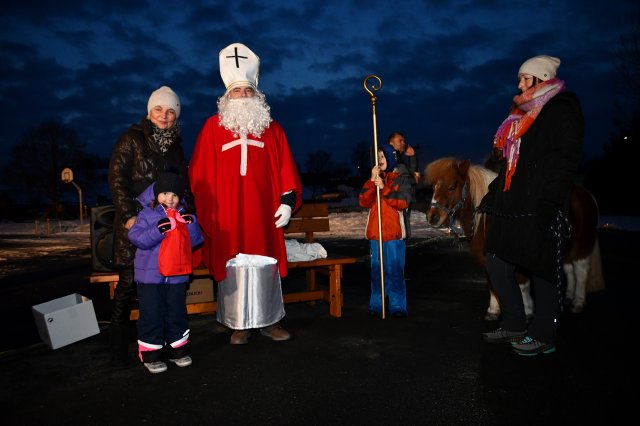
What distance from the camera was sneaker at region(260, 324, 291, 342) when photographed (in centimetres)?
448

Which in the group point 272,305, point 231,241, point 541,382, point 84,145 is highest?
point 84,145

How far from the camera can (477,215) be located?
5.00 m

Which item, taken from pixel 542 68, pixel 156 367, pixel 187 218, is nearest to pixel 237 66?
pixel 187 218

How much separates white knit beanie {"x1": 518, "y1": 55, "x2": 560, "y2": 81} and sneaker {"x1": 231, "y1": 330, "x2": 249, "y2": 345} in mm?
3344

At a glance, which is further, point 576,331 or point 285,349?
point 576,331

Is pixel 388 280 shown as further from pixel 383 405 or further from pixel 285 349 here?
pixel 383 405

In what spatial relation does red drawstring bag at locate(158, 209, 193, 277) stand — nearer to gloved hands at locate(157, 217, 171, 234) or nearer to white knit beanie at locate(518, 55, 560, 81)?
gloved hands at locate(157, 217, 171, 234)

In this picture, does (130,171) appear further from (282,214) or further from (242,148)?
(282,214)

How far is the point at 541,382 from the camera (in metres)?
3.30

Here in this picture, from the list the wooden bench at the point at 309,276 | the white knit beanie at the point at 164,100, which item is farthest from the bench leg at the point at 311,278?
the white knit beanie at the point at 164,100

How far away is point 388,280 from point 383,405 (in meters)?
2.22

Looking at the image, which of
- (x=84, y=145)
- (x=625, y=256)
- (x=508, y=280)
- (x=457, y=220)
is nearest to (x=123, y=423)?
(x=508, y=280)

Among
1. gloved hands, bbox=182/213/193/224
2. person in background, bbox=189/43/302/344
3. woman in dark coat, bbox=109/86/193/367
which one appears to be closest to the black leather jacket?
woman in dark coat, bbox=109/86/193/367

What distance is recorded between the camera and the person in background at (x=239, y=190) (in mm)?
4340
